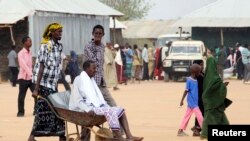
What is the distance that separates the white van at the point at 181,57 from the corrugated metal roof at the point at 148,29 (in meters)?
23.0

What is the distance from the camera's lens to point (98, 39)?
12594 mm

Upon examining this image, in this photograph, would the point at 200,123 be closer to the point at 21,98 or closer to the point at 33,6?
the point at 21,98

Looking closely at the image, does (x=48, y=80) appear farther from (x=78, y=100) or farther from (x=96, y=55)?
(x=78, y=100)

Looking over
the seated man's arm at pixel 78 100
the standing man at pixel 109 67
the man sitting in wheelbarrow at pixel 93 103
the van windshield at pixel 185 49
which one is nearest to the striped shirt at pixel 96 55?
the man sitting in wheelbarrow at pixel 93 103

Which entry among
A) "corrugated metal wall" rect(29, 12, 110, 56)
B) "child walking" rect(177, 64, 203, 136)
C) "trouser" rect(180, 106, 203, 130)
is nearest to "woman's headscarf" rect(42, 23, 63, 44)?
"child walking" rect(177, 64, 203, 136)

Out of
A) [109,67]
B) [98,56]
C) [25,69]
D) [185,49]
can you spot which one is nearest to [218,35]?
[185,49]

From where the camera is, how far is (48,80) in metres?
12.4

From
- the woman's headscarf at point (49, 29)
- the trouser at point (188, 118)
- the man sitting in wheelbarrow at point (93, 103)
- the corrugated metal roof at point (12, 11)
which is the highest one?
the corrugated metal roof at point (12, 11)

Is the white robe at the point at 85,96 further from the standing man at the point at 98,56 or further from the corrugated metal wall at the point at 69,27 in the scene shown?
the corrugated metal wall at the point at 69,27

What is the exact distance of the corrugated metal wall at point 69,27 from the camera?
34250 mm

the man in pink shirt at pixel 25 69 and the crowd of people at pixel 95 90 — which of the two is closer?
the crowd of people at pixel 95 90

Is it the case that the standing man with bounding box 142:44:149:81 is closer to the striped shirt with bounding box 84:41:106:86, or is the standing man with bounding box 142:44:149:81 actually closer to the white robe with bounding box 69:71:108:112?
the striped shirt with bounding box 84:41:106:86

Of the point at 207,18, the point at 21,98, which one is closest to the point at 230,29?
the point at 207,18

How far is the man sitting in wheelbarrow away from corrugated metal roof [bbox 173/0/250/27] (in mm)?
34936
